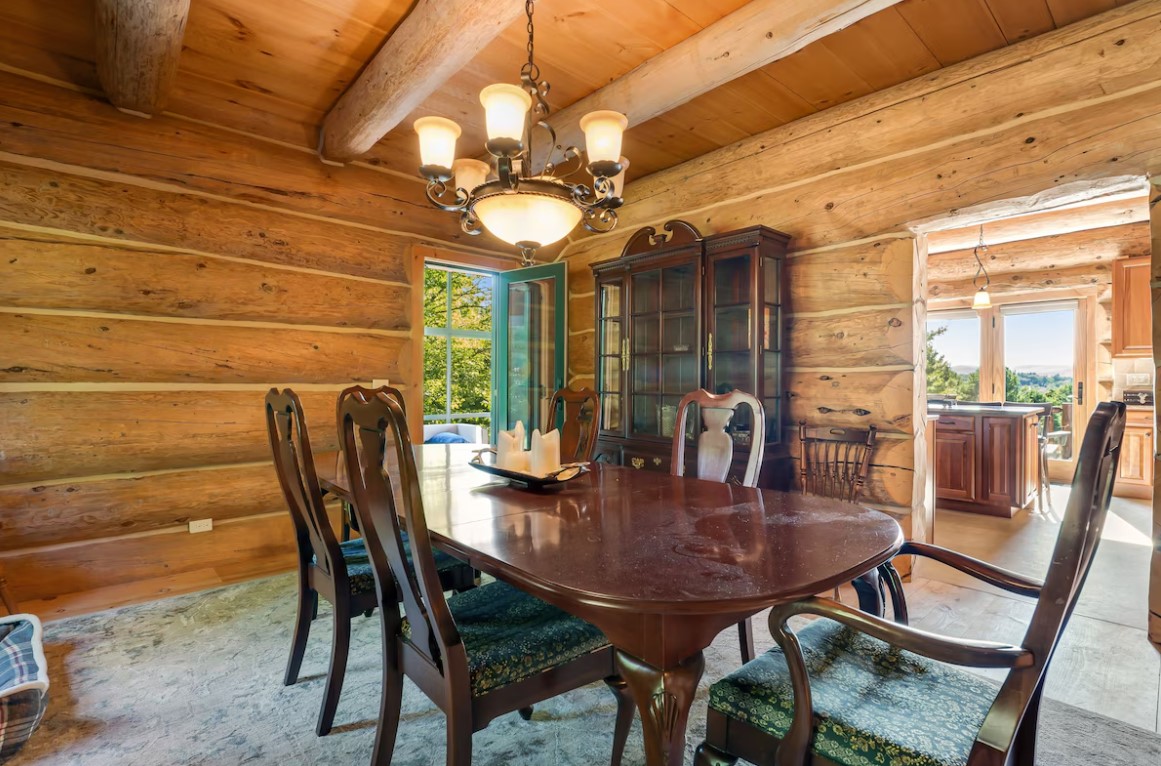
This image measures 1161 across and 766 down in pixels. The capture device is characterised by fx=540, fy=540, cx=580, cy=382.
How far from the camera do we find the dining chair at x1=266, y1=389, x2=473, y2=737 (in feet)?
5.70

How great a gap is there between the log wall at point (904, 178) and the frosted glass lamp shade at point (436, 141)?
2181 mm

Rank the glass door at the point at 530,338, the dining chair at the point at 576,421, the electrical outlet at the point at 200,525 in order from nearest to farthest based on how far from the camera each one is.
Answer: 1. the dining chair at the point at 576,421
2. the electrical outlet at the point at 200,525
3. the glass door at the point at 530,338

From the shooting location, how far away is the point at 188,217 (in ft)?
10.2

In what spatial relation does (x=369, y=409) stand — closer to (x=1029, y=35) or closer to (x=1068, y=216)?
(x=1029, y=35)

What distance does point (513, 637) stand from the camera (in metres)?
1.36

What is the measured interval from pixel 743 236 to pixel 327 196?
2699 mm

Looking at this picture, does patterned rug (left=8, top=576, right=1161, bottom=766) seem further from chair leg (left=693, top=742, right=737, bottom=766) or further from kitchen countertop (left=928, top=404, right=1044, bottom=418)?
kitchen countertop (left=928, top=404, right=1044, bottom=418)

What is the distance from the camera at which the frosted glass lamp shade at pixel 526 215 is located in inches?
77.1

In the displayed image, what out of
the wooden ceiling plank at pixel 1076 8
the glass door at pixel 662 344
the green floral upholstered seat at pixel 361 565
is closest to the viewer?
the green floral upholstered seat at pixel 361 565

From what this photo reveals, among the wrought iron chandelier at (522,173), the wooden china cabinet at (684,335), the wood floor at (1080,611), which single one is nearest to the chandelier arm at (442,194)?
the wrought iron chandelier at (522,173)

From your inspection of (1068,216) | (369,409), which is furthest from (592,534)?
(1068,216)

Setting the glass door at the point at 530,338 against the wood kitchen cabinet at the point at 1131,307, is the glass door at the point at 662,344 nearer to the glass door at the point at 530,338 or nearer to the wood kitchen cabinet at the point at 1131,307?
the glass door at the point at 530,338

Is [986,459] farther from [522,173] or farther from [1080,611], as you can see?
[522,173]

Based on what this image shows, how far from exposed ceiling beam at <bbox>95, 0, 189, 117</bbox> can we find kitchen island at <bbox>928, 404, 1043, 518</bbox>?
5610 millimetres
